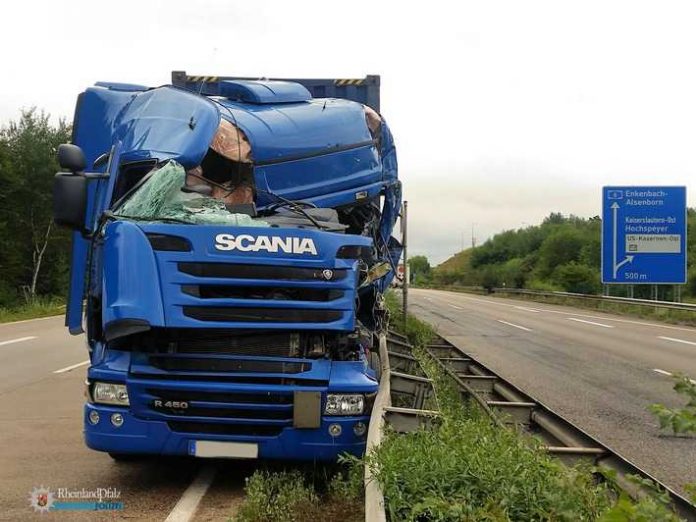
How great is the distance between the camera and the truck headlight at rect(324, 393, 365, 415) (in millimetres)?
4793

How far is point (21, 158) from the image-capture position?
36688 millimetres

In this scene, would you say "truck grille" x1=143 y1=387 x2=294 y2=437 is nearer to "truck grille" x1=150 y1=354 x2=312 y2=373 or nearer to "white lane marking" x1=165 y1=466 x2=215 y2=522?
"truck grille" x1=150 y1=354 x2=312 y2=373

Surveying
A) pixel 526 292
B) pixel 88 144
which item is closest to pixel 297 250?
pixel 88 144

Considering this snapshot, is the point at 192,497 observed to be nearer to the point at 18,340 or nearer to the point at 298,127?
the point at 298,127

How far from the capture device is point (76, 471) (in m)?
5.63

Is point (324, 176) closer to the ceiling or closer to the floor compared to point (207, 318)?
closer to the ceiling

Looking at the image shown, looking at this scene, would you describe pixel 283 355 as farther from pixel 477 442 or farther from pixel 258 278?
pixel 477 442

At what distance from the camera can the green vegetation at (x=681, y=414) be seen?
8.18 ft

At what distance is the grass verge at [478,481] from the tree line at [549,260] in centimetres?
3699

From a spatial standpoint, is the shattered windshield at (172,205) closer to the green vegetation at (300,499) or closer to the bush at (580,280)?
the green vegetation at (300,499)

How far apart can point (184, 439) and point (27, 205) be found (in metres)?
36.2

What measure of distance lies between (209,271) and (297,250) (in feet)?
2.04

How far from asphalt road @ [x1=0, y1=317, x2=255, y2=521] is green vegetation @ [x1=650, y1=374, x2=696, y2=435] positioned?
2982mm

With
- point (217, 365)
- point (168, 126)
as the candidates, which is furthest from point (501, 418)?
point (168, 126)
